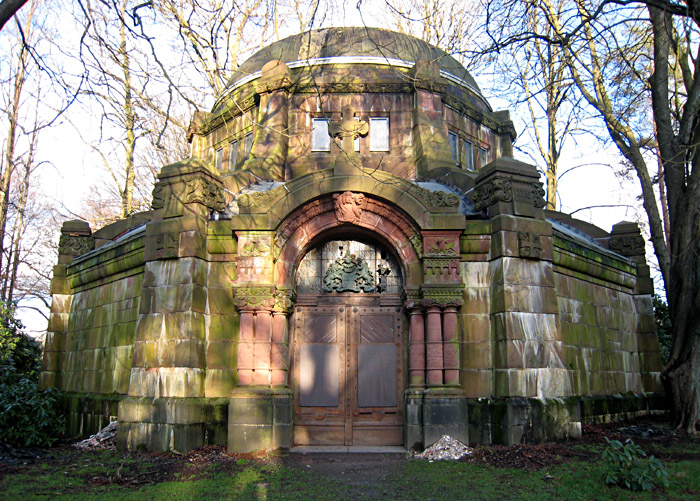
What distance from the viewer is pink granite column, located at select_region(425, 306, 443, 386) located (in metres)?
10.2

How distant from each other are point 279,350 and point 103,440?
3.93 m

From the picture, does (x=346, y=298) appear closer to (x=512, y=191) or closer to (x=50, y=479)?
(x=512, y=191)

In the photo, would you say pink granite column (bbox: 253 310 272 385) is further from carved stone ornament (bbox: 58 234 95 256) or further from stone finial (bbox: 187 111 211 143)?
stone finial (bbox: 187 111 211 143)

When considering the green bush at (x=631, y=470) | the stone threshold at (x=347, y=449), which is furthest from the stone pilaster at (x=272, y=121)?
the green bush at (x=631, y=470)

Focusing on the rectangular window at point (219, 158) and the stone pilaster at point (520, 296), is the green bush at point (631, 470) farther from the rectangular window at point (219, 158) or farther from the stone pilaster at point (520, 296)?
the rectangular window at point (219, 158)

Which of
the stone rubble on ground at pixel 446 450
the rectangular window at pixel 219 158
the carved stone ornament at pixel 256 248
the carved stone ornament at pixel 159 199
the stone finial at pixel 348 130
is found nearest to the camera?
the stone rubble on ground at pixel 446 450

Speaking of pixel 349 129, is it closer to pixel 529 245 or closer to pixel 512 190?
pixel 512 190

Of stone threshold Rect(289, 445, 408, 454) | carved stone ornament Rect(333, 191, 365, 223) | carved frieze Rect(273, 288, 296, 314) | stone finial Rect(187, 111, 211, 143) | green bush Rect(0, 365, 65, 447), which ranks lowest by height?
stone threshold Rect(289, 445, 408, 454)

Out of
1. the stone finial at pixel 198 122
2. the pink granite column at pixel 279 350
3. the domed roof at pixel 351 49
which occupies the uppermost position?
the domed roof at pixel 351 49

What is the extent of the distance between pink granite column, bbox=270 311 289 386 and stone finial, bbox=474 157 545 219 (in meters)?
4.59

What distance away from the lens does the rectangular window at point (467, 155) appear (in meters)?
15.5

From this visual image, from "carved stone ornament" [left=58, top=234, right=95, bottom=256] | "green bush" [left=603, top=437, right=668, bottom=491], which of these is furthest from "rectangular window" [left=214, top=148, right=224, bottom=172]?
"green bush" [left=603, top=437, right=668, bottom=491]

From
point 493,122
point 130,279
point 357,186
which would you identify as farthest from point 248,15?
point 493,122

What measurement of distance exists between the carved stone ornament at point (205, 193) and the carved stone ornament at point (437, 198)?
394 centimetres
